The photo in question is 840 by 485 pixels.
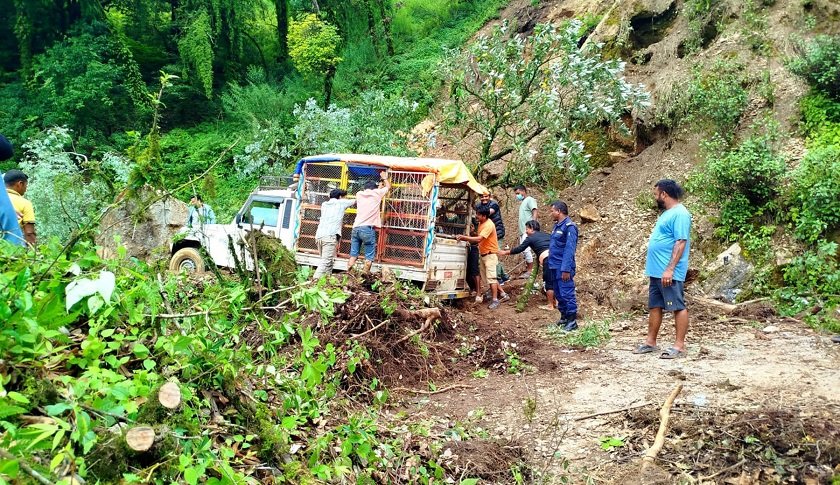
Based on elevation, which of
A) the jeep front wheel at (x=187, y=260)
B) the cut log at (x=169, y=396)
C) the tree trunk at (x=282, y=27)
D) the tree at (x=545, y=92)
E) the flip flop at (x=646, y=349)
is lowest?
the jeep front wheel at (x=187, y=260)

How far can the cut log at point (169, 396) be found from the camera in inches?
92.7

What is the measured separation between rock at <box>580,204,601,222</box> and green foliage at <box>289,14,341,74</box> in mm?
11776

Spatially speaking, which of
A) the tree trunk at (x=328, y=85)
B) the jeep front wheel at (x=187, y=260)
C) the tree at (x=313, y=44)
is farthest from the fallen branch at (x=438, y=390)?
the tree trunk at (x=328, y=85)

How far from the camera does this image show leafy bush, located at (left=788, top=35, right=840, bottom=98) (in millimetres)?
8547

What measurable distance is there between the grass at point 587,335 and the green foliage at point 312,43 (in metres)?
15.5

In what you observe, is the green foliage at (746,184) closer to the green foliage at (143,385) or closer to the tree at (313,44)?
the green foliage at (143,385)

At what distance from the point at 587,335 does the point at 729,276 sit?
2522mm

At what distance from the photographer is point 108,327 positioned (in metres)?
2.88

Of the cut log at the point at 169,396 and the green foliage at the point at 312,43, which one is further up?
the green foliage at the point at 312,43

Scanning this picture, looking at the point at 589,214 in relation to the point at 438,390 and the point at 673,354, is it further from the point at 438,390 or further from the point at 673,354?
the point at 438,390

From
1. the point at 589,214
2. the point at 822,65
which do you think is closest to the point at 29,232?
the point at 589,214

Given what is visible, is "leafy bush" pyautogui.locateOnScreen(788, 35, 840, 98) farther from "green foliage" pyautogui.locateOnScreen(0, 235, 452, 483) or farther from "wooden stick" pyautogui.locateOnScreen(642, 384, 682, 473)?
"green foliage" pyautogui.locateOnScreen(0, 235, 452, 483)

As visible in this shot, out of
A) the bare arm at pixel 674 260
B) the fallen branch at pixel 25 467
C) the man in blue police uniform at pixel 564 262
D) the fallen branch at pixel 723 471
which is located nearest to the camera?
the fallen branch at pixel 25 467

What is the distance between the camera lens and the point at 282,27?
80.7 feet
